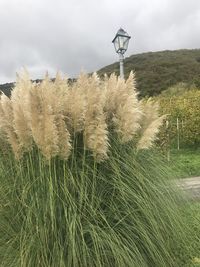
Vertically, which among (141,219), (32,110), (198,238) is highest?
(32,110)

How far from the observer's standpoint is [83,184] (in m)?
3.74

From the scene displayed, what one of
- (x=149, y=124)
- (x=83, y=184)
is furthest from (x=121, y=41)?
(x=83, y=184)

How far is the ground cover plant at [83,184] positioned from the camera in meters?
3.58

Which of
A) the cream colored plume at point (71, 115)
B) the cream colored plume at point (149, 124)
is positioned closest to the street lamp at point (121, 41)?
the cream colored plume at point (149, 124)

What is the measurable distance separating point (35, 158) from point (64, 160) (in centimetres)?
29

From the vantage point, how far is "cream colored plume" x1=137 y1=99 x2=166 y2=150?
3.95 metres

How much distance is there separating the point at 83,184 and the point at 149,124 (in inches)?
31.4

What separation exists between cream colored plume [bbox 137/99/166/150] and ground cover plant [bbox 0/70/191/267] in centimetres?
1

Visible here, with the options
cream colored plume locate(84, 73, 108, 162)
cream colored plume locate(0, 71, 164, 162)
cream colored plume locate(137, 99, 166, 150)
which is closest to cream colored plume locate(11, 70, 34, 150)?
cream colored plume locate(0, 71, 164, 162)

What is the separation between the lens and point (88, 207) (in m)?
3.72

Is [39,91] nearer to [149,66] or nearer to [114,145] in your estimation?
[114,145]

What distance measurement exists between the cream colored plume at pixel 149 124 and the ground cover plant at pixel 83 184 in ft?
0.05

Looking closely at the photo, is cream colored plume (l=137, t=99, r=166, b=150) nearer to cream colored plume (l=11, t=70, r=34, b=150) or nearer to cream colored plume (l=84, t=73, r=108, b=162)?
cream colored plume (l=84, t=73, r=108, b=162)

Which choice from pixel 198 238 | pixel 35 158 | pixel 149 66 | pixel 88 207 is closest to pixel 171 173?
pixel 198 238
